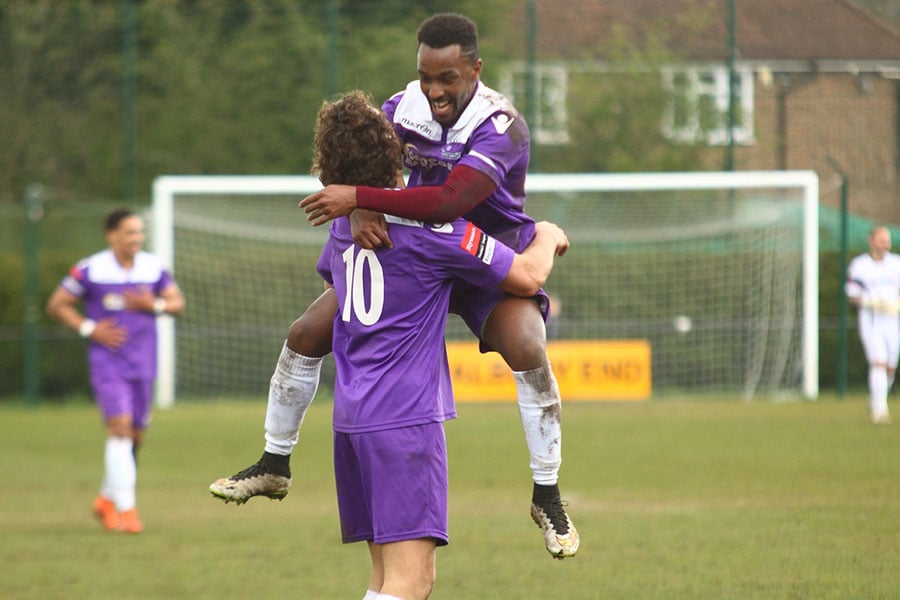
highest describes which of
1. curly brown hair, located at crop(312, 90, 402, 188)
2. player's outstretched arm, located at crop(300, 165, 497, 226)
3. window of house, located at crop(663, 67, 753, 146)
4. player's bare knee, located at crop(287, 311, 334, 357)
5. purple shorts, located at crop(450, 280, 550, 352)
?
window of house, located at crop(663, 67, 753, 146)

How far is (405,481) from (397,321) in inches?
20.6

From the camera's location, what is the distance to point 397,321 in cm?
460

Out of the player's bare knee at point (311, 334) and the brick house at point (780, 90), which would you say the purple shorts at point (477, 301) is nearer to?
the player's bare knee at point (311, 334)

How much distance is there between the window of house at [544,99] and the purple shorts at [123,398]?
13.8 meters

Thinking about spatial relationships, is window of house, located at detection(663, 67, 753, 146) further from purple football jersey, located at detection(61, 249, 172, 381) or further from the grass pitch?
purple football jersey, located at detection(61, 249, 172, 381)

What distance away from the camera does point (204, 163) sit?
24609 millimetres

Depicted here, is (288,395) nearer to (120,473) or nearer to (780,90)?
(120,473)

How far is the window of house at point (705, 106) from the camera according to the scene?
76.5 ft

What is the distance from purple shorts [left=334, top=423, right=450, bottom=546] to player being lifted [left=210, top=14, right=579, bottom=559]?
0.67m

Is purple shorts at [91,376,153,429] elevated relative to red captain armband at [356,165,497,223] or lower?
lower

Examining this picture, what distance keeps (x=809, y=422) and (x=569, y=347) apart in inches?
181

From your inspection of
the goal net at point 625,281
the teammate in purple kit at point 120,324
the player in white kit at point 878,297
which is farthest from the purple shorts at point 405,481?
the goal net at point 625,281

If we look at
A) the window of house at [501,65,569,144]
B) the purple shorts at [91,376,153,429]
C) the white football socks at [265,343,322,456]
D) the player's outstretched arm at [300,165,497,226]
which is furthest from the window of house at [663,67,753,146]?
the player's outstretched arm at [300,165,497,226]

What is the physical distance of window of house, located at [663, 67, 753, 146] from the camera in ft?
76.5
